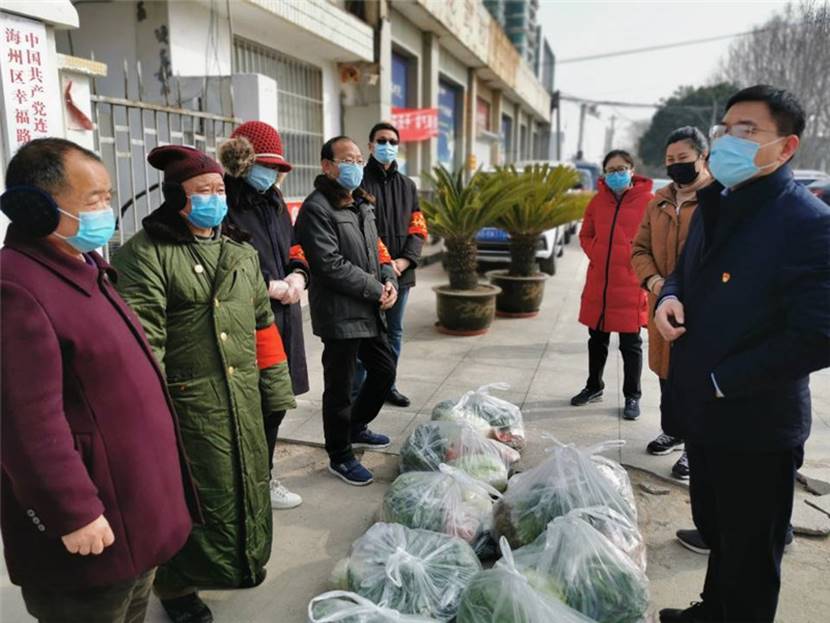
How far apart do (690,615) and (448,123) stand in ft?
49.8

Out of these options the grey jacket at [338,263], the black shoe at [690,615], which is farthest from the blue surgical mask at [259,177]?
the black shoe at [690,615]

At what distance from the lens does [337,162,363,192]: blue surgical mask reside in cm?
311

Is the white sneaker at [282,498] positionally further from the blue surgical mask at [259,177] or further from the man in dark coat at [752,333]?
the man in dark coat at [752,333]

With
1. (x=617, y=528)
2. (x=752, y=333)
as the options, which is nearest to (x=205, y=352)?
(x=617, y=528)

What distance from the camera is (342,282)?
3031 millimetres

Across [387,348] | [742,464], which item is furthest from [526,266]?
[742,464]

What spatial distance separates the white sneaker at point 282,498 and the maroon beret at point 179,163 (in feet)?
5.49

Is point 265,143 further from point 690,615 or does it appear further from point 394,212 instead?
A: point 690,615

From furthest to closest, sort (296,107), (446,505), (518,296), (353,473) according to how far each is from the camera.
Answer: (296,107) → (518,296) → (353,473) → (446,505)

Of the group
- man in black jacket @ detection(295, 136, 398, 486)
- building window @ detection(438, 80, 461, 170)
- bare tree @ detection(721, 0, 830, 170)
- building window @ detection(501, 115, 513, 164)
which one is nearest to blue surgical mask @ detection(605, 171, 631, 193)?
bare tree @ detection(721, 0, 830, 170)

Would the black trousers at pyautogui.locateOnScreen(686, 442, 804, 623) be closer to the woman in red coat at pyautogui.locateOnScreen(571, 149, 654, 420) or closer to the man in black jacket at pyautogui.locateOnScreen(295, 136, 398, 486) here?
the man in black jacket at pyautogui.locateOnScreen(295, 136, 398, 486)

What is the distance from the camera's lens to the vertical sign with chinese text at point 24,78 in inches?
120

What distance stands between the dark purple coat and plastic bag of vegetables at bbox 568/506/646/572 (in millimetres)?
1395

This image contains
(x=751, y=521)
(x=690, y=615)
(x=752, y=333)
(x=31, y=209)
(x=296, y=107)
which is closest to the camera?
(x=31, y=209)
